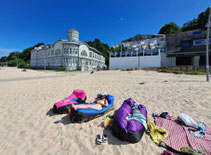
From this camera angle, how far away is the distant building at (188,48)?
18.3 m

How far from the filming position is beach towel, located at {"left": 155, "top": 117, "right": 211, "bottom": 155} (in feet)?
6.93

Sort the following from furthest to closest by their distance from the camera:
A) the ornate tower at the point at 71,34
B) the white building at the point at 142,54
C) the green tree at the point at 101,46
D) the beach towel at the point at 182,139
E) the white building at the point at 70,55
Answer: the green tree at the point at 101,46
the ornate tower at the point at 71,34
the white building at the point at 70,55
the white building at the point at 142,54
the beach towel at the point at 182,139

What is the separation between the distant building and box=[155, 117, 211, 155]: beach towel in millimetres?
21142

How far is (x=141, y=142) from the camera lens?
92.0 inches

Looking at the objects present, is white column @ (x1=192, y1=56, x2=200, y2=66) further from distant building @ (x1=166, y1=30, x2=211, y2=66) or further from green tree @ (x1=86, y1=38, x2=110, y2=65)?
green tree @ (x1=86, y1=38, x2=110, y2=65)

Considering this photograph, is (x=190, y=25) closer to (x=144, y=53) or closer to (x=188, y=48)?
(x=188, y=48)

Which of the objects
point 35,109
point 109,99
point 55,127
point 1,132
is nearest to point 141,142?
point 109,99

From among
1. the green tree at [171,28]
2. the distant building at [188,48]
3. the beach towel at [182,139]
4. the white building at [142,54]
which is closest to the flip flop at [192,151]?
the beach towel at [182,139]

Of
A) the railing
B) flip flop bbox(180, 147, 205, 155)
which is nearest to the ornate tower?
the railing

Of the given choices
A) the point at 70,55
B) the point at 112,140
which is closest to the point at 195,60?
the point at 112,140

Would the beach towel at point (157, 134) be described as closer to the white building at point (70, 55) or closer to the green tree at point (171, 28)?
the white building at point (70, 55)

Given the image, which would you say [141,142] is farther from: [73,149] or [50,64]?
[50,64]

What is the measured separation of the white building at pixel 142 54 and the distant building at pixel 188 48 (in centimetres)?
168

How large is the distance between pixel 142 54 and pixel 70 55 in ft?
79.4
